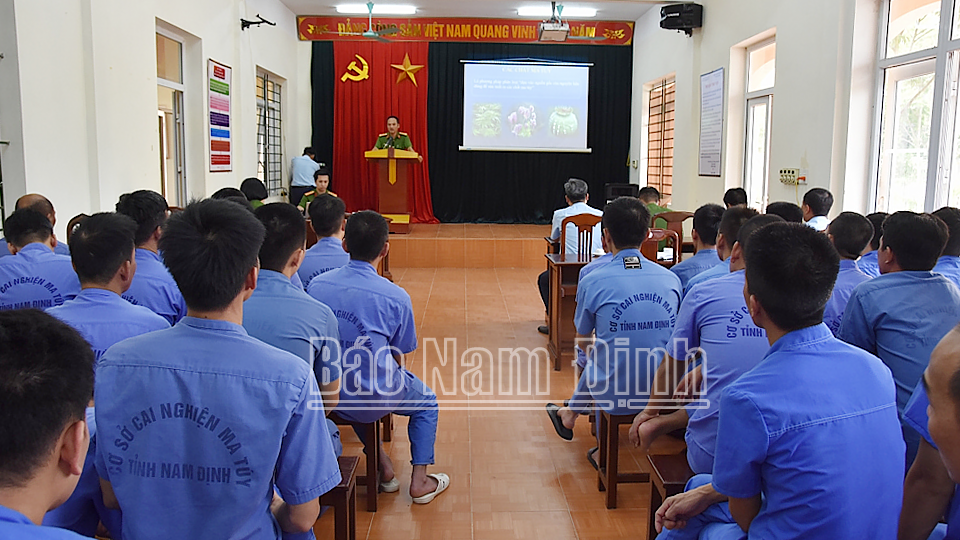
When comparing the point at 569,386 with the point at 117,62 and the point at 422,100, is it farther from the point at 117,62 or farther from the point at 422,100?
the point at 422,100

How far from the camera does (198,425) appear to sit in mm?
1229

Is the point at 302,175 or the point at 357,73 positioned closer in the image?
the point at 302,175

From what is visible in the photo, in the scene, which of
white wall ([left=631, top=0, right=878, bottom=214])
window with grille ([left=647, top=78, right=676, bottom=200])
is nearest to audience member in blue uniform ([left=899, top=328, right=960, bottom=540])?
white wall ([left=631, top=0, right=878, bottom=214])

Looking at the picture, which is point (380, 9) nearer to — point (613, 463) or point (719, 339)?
point (613, 463)

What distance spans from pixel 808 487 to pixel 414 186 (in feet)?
31.4

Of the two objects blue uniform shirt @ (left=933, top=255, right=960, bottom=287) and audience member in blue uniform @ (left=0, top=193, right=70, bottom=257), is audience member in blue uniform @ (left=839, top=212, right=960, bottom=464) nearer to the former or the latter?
blue uniform shirt @ (left=933, top=255, right=960, bottom=287)

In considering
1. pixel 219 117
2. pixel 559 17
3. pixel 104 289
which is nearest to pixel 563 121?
pixel 559 17

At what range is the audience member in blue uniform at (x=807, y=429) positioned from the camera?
1146mm

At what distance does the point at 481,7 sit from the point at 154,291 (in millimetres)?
7638

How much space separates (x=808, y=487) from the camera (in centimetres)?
115

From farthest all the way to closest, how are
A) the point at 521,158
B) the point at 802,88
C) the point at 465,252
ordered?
the point at 521,158, the point at 465,252, the point at 802,88

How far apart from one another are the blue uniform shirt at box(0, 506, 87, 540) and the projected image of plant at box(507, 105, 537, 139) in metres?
9.63

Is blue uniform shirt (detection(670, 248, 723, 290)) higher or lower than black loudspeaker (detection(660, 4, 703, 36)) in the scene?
lower

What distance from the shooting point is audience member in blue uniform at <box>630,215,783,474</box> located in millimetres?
1839
